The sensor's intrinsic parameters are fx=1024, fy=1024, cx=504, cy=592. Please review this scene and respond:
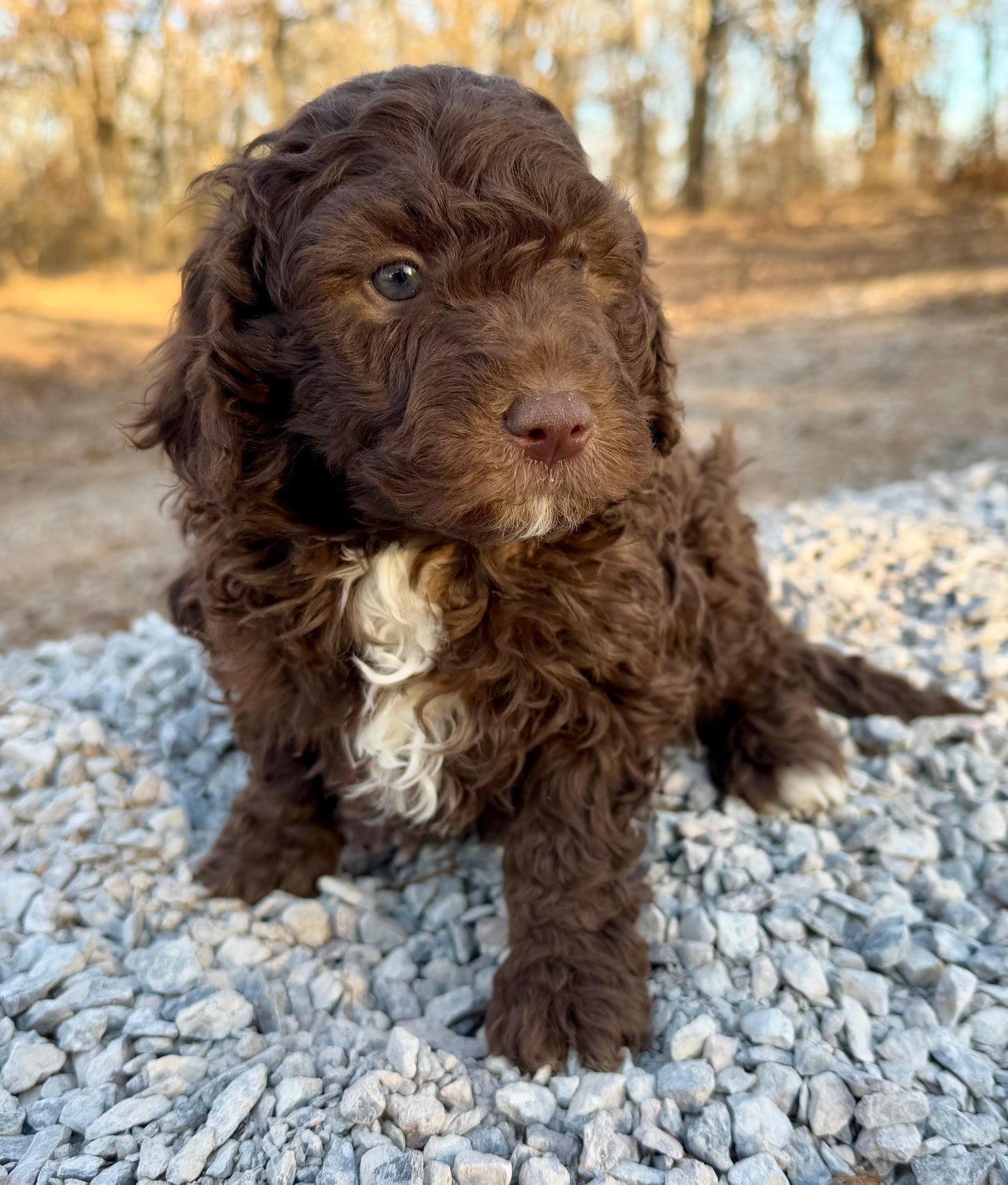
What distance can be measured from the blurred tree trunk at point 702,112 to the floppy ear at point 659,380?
80.7ft

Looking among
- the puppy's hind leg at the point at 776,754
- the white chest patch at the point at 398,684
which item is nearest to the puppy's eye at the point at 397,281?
the white chest patch at the point at 398,684

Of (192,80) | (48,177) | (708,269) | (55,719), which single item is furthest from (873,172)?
(55,719)

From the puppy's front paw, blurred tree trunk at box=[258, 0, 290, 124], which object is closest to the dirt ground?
the puppy's front paw

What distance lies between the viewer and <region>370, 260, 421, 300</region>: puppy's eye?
7.75 ft

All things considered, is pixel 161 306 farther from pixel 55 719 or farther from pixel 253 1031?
pixel 253 1031

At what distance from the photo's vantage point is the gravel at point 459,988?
91.4 inches

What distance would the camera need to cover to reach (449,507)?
2215mm

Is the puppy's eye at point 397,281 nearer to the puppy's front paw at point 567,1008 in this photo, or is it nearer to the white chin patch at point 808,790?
the puppy's front paw at point 567,1008

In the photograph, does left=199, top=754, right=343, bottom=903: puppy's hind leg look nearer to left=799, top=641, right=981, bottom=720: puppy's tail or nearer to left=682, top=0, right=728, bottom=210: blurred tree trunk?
left=799, top=641, right=981, bottom=720: puppy's tail

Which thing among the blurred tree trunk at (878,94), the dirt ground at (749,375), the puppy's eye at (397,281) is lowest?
the dirt ground at (749,375)

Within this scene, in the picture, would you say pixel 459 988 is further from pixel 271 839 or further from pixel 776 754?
pixel 776 754

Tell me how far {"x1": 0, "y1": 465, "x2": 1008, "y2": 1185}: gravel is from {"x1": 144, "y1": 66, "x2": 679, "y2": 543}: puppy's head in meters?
1.34

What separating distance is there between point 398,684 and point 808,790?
61.5 inches

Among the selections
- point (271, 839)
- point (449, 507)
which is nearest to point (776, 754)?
point (271, 839)
